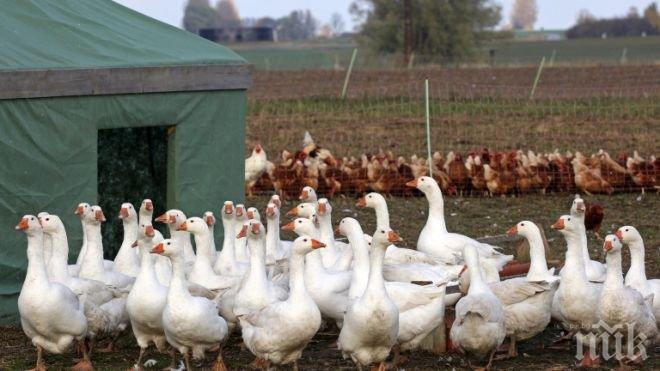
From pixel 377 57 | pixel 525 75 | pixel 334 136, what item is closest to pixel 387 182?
pixel 334 136

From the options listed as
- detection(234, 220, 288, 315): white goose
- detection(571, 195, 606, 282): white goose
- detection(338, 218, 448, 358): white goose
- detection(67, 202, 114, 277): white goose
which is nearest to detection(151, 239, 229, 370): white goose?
detection(234, 220, 288, 315): white goose

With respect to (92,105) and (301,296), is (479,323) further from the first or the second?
(92,105)

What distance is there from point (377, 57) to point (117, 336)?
3537 centimetres

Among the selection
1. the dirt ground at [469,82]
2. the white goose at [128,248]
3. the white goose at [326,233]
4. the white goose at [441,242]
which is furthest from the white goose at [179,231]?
the dirt ground at [469,82]

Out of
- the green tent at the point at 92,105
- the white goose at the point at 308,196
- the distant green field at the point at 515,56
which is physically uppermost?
the distant green field at the point at 515,56

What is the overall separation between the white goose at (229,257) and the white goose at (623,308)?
2976 mm

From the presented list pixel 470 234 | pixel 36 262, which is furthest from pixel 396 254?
pixel 470 234

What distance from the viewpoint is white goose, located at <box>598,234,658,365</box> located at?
8.52 meters

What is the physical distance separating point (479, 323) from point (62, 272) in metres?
3.18

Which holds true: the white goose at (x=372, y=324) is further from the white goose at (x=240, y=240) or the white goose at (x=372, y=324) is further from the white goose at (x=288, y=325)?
the white goose at (x=240, y=240)

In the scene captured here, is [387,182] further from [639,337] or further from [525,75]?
[525,75]

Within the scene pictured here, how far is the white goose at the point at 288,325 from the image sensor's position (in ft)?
26.8

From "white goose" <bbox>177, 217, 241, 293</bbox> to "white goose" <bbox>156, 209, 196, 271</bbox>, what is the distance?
13 cm

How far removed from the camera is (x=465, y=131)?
2156 cm
